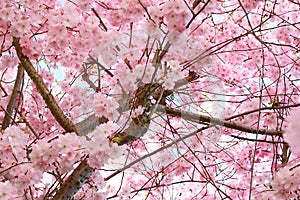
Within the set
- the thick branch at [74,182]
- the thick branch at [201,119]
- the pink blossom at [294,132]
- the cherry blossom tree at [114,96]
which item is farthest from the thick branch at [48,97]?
the pink blossom at [294,132]

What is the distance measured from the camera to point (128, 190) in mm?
3082

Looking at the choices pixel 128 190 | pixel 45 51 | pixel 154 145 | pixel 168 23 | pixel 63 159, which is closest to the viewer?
pixel 63 159

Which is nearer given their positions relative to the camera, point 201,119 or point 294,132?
point 294,132

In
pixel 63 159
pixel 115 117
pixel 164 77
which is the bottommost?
pixel 63 159

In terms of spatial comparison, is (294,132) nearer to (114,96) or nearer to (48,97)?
(114,96)

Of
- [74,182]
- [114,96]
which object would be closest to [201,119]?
[114,96]

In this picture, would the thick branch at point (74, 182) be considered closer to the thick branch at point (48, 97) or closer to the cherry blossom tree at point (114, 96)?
the cherry blossom tree at point (114, 96)

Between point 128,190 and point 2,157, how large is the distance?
3.46 feet

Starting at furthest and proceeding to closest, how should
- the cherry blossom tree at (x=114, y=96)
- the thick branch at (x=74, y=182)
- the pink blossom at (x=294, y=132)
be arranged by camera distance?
the thick branch at (x=74, y=182) < the cherry blossom tree at (x=114, y=96) < the pink blossom at (x=294, y=132)

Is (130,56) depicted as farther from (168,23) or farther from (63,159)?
(63,159)

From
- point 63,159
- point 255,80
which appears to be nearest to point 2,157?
point 63,159

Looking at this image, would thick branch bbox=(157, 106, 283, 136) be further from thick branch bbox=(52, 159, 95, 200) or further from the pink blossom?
the pink blossom

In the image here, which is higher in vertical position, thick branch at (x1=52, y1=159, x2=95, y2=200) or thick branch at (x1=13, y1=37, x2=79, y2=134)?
thick branch at (x1=13, y1=37, x2=79, y2=134)

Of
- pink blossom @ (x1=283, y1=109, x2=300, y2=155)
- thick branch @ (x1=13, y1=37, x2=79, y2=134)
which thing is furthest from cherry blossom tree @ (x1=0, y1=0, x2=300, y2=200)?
pink blossom @ (x1=283, y1=109, x2=300, y2=155)
